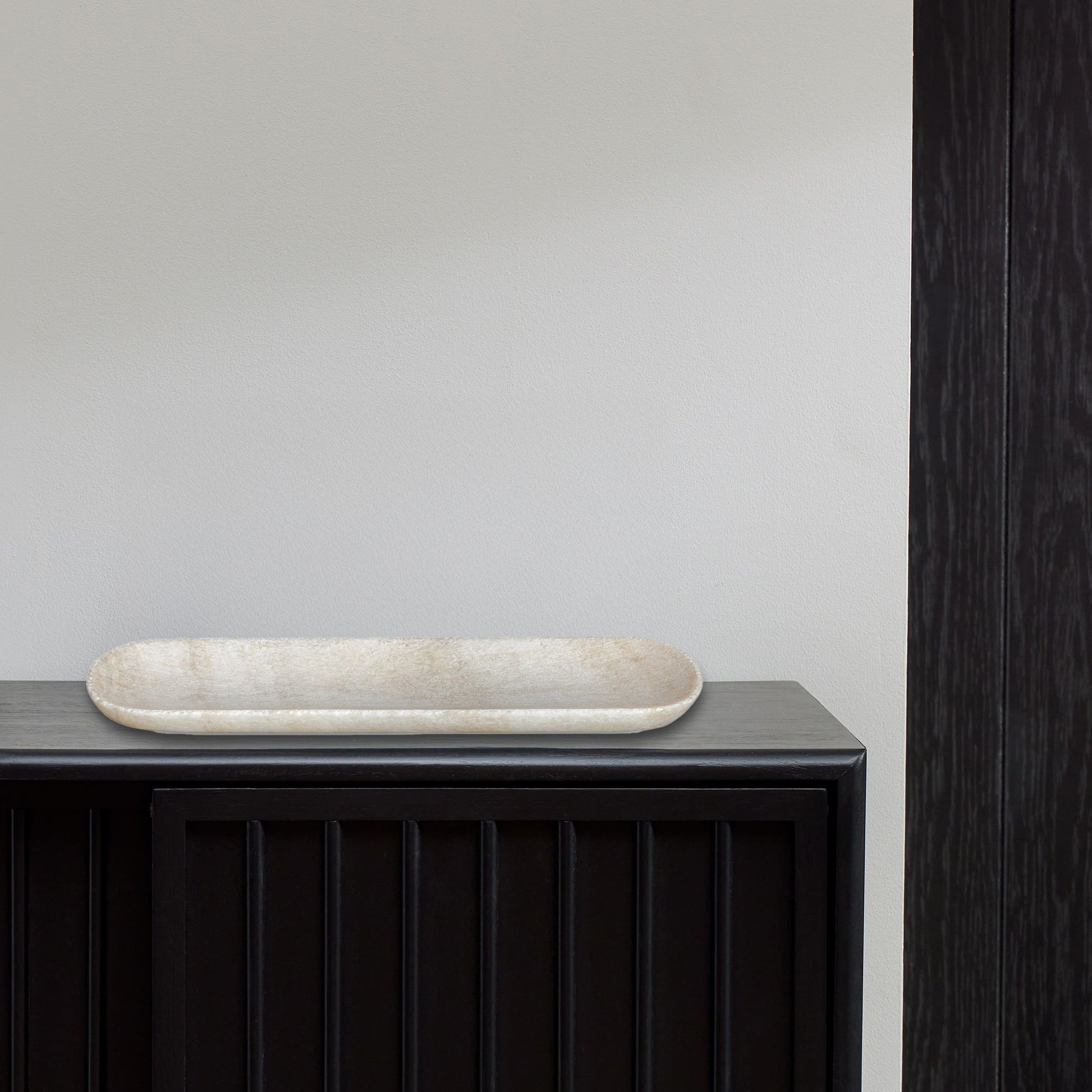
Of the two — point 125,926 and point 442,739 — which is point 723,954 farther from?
point 125,926

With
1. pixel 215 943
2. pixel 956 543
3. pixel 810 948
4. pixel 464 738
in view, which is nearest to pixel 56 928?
pixel 215 943

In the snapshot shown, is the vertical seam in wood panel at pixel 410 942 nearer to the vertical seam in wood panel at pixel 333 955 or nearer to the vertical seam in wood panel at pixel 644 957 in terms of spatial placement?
the vertical seam in wood panel at pixel 333 955

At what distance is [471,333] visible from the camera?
1.03m

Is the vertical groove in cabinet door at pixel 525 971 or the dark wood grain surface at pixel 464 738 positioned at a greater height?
the dark wood grain surface at pixel 464 738

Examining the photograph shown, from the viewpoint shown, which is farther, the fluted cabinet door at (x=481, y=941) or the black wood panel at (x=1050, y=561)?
the black wood panel at (x=1050, y=561)

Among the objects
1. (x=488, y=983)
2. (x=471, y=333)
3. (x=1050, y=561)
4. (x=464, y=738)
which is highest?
(x=471, y=333)

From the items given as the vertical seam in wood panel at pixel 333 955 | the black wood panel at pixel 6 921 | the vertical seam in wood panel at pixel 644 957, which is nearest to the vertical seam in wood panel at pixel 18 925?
the black wood panel at pixel 6 921

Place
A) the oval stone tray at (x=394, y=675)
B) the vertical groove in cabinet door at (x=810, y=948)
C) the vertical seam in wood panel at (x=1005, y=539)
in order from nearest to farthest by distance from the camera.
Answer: the vertical groove in cabinet door at (x=810, y=948) < the oval stone tray at (x=394, y=675) < the vertical seam in wood panel at (x=1005, y=539)

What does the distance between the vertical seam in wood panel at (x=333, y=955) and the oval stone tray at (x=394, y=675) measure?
170 millimetres

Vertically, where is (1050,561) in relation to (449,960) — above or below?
above

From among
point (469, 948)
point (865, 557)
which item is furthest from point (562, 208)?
point (469, 948)

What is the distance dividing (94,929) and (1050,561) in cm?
102

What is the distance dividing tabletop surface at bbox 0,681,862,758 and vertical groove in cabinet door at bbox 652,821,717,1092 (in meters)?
0.07

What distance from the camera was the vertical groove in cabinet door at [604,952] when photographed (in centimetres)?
70
